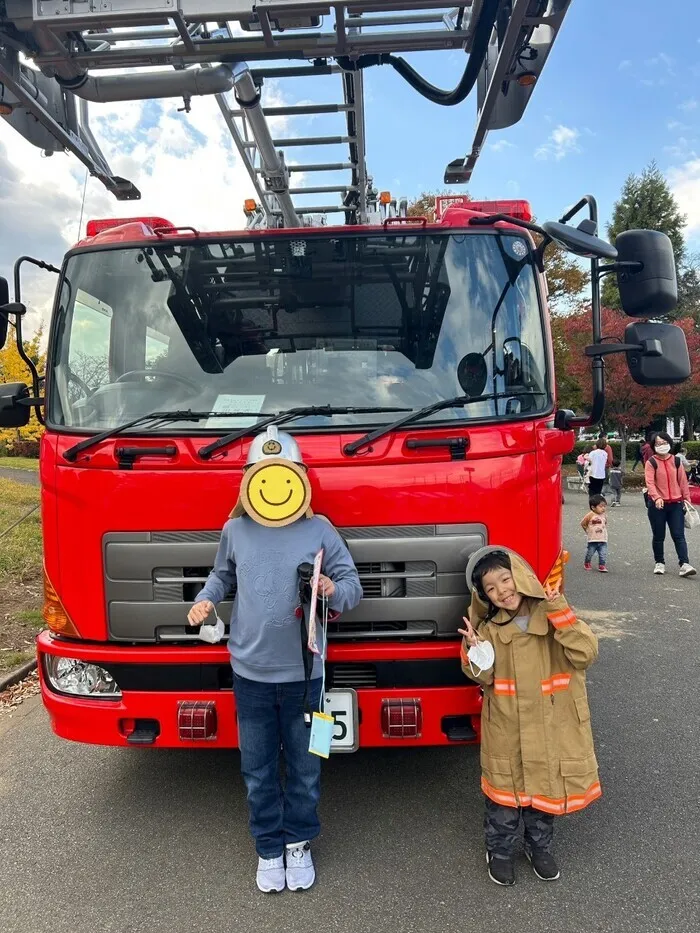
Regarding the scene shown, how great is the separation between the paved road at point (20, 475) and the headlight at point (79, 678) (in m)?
16.7

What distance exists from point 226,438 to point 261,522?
Result: 1.48 feet

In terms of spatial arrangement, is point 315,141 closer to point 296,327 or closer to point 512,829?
point 296,327

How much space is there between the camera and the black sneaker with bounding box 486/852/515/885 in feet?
8.89

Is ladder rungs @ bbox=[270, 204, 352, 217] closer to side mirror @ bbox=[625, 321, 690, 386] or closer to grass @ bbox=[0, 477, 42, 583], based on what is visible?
side mirror @ bbox=[625, 321, 690, 386]

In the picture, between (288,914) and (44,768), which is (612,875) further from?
(44,768)

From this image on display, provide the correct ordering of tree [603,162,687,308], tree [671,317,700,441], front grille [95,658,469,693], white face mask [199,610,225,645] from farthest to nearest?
tree [603,162,687,308] < tree [671,317,700,441] < front grille [95,658,469,693] < white face mask [199,610,225,645]

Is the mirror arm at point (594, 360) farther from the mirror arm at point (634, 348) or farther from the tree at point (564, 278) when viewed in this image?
the tree at point (564, 278)

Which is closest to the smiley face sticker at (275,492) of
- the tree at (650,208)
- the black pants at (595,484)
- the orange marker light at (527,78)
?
the orange marker light at (527,78)

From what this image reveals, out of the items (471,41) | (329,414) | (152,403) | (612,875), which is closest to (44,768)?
(152,403)

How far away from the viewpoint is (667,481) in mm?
8430

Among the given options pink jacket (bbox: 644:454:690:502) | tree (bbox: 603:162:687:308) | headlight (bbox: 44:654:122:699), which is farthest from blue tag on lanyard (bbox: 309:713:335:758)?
tree (bbox: 603:162:687:308)

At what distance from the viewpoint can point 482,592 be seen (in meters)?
2.71

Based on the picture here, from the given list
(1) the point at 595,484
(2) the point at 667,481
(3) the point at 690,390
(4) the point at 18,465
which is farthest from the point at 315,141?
(3) the point at 690,390

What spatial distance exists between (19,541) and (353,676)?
7638mm
